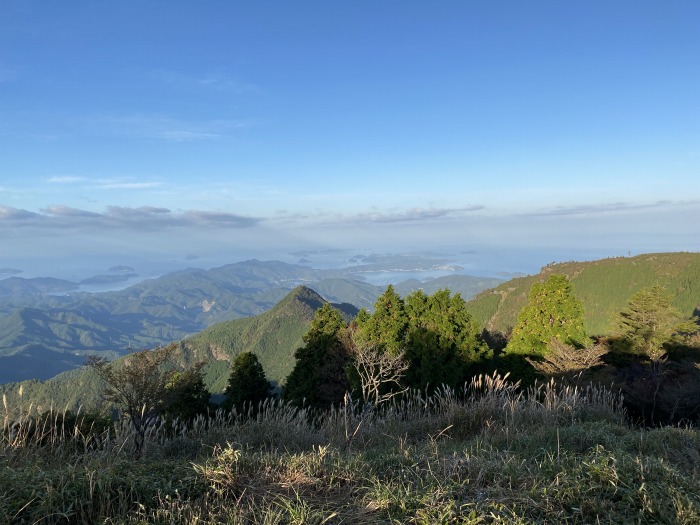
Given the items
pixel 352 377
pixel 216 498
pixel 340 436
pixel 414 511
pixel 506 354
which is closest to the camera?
pixel 414 511

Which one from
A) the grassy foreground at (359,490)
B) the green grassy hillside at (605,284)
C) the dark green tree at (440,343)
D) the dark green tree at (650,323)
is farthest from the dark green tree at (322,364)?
the green grassy hillside at (605,284)

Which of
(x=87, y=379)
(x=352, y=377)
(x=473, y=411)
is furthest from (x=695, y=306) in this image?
(x=87, y=379)

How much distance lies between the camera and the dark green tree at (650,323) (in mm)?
31750

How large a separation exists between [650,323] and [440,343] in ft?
62.2

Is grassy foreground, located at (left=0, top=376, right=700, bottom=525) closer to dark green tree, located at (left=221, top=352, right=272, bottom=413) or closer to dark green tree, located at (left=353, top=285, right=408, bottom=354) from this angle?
dark green tree, located at (left=353, top=285, right=408, bottom=354)

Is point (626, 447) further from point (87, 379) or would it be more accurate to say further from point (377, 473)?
point (87, 379)

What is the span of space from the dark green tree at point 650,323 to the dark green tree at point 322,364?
22844 millimetres

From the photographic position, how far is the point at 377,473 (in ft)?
11.7

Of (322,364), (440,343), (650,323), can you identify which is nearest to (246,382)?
(322,364)

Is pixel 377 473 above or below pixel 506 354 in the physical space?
above

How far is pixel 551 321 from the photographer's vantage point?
28.9 m

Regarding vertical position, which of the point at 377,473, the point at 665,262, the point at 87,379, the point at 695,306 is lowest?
the point at 87,379

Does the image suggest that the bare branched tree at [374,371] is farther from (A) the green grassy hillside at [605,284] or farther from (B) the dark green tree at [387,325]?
(A) the green grassy hillside at [605,284]

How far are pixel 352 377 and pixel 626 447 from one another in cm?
2265
